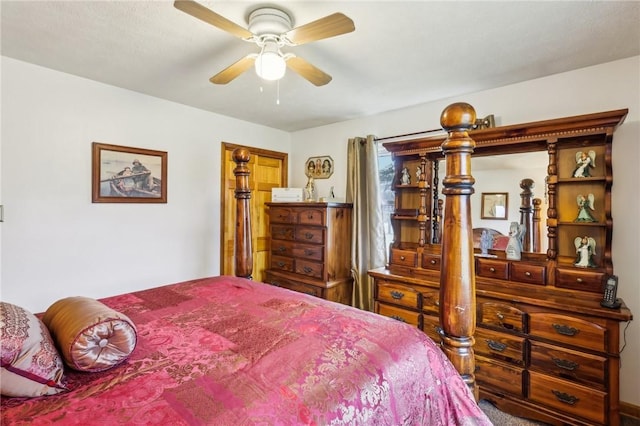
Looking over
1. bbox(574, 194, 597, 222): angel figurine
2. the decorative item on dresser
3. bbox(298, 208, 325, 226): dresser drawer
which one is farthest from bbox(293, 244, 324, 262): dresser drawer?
bbox(574, 194, 597, 222): angel figurine

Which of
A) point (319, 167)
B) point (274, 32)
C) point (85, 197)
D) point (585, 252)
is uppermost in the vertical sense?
point (274, 32)

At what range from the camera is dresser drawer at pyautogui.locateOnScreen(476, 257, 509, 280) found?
89.2 inches

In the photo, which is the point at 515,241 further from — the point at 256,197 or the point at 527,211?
the point at 256,197

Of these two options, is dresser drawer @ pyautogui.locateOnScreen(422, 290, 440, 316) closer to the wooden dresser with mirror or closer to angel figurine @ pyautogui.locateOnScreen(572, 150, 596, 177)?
the wooden dresser with mirror

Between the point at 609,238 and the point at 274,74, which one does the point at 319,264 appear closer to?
the point at 274,74

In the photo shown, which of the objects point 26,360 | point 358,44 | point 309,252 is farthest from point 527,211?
point 26,360

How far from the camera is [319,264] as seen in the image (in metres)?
3.24

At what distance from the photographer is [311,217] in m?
3.29

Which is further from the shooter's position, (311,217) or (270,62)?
(311,217)

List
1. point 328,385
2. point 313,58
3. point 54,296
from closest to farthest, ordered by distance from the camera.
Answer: point 328,385
point 313,58
point 54,296

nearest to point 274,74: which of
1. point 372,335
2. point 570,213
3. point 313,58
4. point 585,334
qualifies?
point 313,58

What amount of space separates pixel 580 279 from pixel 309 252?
7.24ft

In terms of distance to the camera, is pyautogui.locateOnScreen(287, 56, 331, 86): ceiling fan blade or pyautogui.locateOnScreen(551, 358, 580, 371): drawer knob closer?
pyautogui.locateOnScreen(287, 56, 331, 86): ceiling fan blade

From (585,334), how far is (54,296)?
3.66m
